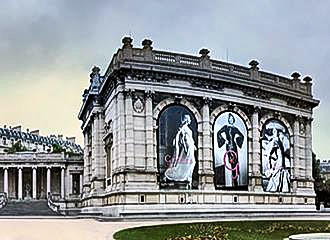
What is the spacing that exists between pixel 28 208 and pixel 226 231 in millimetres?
50644

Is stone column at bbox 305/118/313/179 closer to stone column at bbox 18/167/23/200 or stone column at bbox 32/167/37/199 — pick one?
stone column at bbox 32/167/37/199

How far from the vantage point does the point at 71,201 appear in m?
84.7

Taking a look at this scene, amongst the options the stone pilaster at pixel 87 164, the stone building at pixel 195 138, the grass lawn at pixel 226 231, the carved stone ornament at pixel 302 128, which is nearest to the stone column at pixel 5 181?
the stone pilaster at pixel 87 164

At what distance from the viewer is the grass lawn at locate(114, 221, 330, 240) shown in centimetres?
2554

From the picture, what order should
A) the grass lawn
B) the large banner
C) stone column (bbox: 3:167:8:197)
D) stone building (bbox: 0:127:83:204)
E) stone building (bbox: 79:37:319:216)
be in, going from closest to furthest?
the grass lawn, stone building (bbox: 79:37:319:216), the large banner, stone building (bbox: 0:127:83:204), stone column (bbox: 3:167:8:197)

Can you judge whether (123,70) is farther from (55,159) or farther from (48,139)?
(48,139)

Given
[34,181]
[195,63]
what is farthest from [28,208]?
[195,63]

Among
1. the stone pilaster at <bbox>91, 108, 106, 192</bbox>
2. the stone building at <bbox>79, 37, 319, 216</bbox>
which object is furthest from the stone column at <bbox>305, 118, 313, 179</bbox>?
the stone pilaster at <bbox>91, 108, 106, 192</bbox>

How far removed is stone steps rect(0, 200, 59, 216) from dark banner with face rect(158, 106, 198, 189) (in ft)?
81.9

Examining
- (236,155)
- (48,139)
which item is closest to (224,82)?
(236,155)

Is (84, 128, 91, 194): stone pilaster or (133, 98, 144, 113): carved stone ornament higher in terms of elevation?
(133, 98, 144, 113): carved stone ornament

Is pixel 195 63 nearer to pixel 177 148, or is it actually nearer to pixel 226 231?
pixel 177 148

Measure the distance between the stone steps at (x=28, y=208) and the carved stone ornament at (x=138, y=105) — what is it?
2608 cm

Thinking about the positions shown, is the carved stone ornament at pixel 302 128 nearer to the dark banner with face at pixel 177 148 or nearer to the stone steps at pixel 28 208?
the dark banner with face at pixel 177 148
